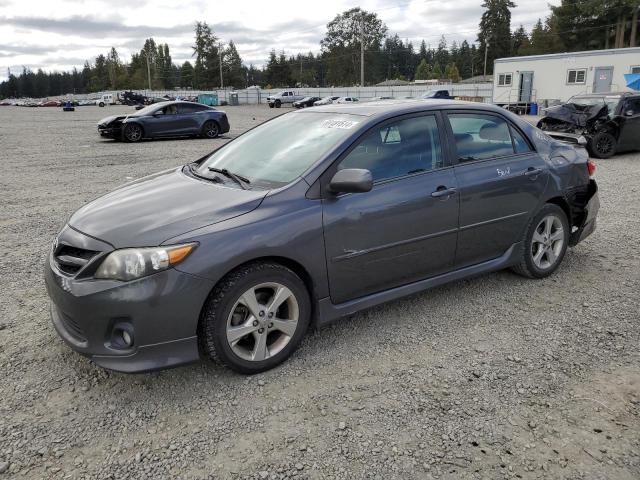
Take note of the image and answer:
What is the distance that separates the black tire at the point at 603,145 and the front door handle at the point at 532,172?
9178 mm

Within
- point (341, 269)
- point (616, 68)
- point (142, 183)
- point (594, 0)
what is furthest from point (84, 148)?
point (594, 0)

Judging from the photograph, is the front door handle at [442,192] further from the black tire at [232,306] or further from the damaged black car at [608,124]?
the damaged black car at [608,124]

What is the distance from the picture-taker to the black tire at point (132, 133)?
1702 cm

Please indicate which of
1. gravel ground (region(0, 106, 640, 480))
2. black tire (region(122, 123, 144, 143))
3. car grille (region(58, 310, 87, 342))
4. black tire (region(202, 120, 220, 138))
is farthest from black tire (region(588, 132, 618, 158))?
black tire (region(122, 123, 144, 143))

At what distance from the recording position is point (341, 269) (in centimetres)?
341

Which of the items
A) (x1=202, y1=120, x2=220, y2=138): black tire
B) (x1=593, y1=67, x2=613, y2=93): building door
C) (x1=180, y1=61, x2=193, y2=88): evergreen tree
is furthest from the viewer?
(x1=180, y1=61, x2=193, y2=88): evergreen tree

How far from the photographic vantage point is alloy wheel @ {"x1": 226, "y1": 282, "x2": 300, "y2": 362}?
10.2 ft

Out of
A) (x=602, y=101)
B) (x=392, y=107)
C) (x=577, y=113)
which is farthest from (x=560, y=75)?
(x=392, y=107)

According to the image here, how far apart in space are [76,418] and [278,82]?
105 metres

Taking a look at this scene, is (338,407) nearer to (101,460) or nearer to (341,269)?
(341,269)

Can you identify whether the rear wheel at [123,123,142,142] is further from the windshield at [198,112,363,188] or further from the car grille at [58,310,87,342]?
the car grille at [58,310,87,342]

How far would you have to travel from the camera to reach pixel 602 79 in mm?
30500

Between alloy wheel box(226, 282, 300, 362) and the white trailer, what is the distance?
31613 millimetres

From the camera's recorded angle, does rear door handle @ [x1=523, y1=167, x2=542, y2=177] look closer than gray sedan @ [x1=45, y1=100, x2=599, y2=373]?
No
